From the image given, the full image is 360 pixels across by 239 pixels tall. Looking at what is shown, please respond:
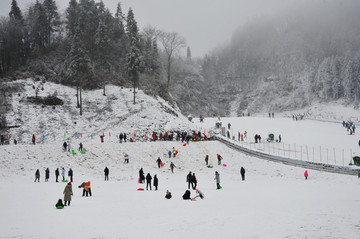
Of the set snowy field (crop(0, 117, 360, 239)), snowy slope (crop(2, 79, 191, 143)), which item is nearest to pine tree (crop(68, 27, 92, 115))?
snowy slope (crop(2, 79, 191, 143))

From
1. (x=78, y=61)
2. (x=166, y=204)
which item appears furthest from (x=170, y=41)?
(x=166, y=204)

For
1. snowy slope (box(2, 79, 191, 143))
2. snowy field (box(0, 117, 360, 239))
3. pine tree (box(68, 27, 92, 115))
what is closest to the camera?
snowy field (box(0, 117, 360, 239))

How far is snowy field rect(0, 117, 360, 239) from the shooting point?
9016 millimetres

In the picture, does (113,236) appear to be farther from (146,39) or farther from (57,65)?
(146,39)

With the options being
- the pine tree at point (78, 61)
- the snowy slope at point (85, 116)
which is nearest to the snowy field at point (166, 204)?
the snowy slope at point (85, 116)

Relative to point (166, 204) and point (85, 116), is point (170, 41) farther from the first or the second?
point (166, 204)

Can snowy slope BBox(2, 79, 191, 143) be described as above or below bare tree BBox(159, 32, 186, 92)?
below

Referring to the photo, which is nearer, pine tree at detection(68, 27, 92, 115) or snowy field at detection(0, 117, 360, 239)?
snowy field at detection(0, 117, 360, 239)

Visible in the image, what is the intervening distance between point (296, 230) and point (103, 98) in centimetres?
4566

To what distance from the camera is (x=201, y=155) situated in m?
31.9

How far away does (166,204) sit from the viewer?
14.0m

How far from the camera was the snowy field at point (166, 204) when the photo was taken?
Result: 9016 millimetres

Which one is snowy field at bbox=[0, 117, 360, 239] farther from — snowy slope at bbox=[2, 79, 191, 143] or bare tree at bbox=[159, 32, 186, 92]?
bare tree at bbox=[159, 32, 186, 92]

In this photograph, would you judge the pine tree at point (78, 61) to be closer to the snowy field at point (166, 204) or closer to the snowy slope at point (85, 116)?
the snowy slope at point (85, 116)
